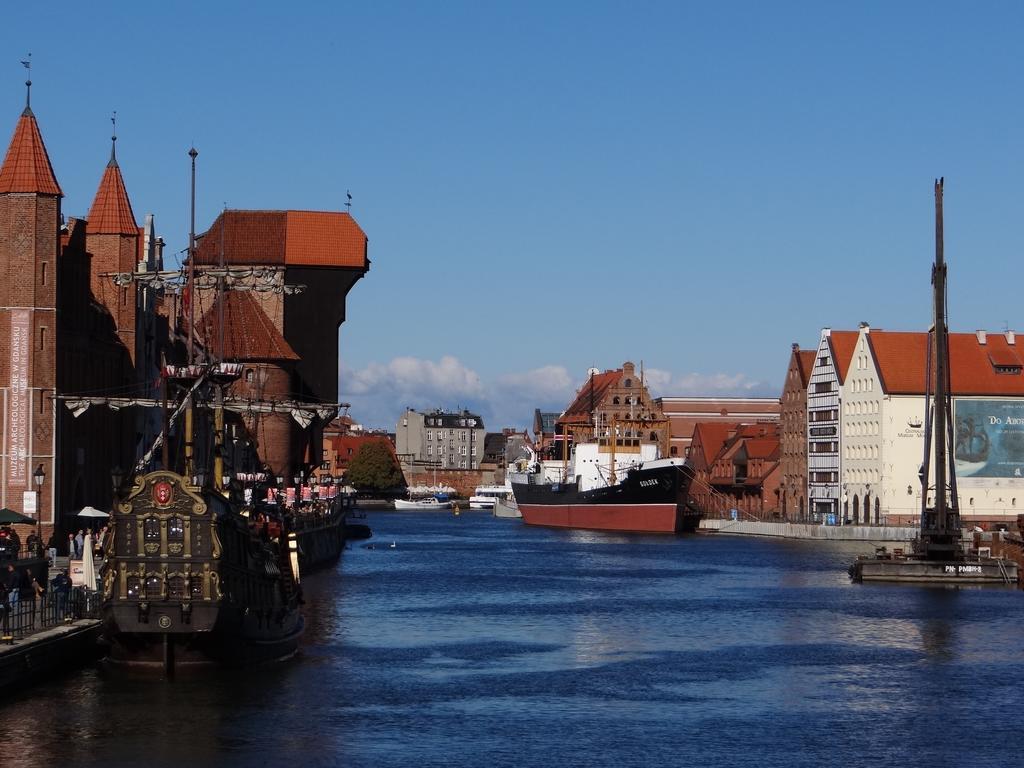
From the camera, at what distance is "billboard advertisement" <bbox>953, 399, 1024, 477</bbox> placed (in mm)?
126000

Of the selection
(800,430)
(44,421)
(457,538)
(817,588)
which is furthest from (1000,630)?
(800,430)

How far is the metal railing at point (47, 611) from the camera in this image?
135 feet

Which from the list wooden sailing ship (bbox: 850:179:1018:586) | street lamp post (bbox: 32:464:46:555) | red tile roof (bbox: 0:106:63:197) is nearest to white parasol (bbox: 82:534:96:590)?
street lamp post (bbox: 32:464:46:555)

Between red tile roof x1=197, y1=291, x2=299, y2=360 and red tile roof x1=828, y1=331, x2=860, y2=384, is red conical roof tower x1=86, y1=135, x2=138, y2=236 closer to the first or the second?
red tile roof x1=197, y1=291, x2=299, y2=360

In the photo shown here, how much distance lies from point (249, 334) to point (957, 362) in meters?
51.8

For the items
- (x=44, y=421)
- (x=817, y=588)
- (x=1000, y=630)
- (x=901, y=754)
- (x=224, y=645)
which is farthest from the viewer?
(x=817, y=588)

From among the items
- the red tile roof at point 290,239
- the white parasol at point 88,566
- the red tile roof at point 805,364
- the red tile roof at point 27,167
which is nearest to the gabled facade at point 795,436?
the red tile roof at point 805,364

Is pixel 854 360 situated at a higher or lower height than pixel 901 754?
higher

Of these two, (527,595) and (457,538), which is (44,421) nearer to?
(527,595)

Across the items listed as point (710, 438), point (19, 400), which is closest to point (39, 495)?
point (19, 400)

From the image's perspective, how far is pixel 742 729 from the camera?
3912 cm

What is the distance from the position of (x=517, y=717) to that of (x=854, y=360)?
4084 inches

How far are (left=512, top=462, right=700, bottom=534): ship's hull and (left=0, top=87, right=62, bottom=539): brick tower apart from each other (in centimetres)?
7406

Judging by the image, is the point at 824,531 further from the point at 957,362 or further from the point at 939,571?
the point at 939,571
